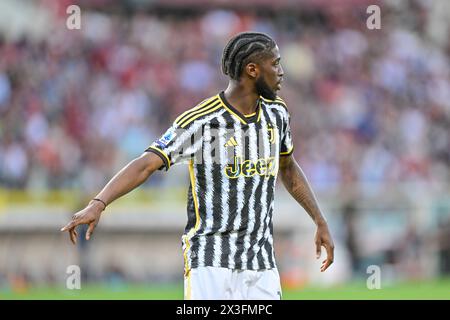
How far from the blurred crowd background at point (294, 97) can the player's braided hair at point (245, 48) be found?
1004 centimetres

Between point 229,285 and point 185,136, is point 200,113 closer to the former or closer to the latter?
point 185,136

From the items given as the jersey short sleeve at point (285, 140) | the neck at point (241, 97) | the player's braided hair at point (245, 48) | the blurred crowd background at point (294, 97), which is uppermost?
the blurred crowd background at point (294, 97)

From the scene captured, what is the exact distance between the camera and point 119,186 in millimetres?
6508

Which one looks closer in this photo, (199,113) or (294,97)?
(199,113)

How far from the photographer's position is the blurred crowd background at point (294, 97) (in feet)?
57.2

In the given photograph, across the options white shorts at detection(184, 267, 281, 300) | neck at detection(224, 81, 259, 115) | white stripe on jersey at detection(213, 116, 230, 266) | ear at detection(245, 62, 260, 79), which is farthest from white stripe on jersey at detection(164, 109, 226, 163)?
white shorts at detection(184, 267, 281, 300)

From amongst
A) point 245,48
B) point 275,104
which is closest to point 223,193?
point 275,104

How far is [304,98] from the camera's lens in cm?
2059

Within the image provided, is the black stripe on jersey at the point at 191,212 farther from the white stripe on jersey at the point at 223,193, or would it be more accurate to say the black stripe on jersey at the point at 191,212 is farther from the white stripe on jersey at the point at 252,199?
the white stripe on jersey at the point at 252,199

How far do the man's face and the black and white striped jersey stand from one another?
0.68 feet

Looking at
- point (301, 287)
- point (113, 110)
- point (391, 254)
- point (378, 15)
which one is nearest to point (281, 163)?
point (301, 287)

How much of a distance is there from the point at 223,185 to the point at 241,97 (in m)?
0.57

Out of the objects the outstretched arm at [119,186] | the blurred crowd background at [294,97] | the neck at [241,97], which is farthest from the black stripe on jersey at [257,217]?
the blurred crowd background at [294,97]

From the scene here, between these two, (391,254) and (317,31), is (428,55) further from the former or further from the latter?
(391,254)
